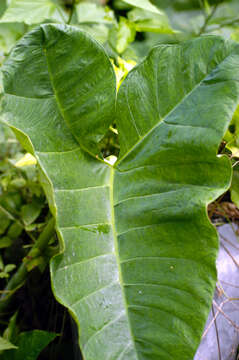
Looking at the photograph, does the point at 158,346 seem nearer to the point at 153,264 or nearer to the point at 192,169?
the point at 153,264

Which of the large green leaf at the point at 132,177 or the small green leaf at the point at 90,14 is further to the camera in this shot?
the small green leaf at the point at 90,14

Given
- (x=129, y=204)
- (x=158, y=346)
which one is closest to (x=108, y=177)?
(x=129, y=204)

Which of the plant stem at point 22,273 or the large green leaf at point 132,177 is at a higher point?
the large green leaf at point 132,177

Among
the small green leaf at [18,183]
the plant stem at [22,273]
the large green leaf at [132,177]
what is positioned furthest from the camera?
the small green leaf at [18,183]

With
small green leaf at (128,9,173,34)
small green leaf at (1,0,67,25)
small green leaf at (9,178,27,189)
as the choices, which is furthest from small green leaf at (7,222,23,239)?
small green leaf at (128,9,173,34)

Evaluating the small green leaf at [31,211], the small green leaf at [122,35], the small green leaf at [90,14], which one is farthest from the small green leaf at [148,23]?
the small green leaf at [31,211]

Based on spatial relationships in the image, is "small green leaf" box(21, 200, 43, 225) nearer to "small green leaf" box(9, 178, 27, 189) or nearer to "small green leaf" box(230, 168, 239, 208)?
"small green leaf" box(9, 178, 27, 189)

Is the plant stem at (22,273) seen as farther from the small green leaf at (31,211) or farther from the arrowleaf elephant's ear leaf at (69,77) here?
the arrowleaf elephant's ear leaf at (69,77)
